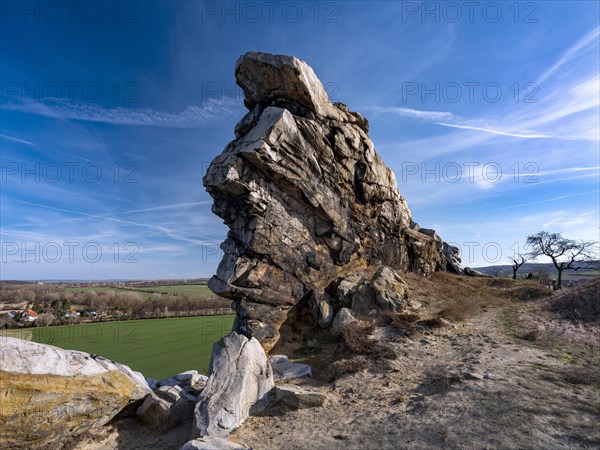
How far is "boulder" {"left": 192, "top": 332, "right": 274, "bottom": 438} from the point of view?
9.34m

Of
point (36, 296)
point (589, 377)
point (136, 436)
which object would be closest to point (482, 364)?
point (589, 377)

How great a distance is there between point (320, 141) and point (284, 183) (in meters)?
4.97

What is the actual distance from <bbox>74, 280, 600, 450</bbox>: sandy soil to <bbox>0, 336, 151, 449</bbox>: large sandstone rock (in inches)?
38.8

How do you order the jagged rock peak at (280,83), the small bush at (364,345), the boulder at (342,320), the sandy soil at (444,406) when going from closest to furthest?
the sandy soil at (444,406)
the small bush at (364,345)
the boulder at (342,320)
the jagged rock peak at (280,83)

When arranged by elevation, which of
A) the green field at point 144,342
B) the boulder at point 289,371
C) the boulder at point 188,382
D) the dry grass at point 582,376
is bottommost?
the green field at point 144,342

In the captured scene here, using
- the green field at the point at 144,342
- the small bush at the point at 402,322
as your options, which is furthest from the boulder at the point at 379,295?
the green field at the point at 144,342

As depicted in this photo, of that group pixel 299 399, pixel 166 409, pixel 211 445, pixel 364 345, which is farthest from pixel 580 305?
pixel 166 409

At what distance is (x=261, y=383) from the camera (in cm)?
1124

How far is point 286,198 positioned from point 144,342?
4043cm

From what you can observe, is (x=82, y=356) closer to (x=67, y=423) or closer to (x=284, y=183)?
(x=67, y=423)

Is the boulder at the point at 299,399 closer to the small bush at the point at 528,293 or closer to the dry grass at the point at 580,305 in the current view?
the dry grass at the point at 580,305

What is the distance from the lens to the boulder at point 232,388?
934cm

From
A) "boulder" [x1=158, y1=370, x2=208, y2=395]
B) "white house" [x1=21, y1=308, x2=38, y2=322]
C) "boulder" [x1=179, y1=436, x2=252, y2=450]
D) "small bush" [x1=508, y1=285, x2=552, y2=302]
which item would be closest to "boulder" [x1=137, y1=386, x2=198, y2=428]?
"boulder" [x1=158, y1=370, x2=208, y2=395]

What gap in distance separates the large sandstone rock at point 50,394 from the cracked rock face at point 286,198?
8374 millimetres
